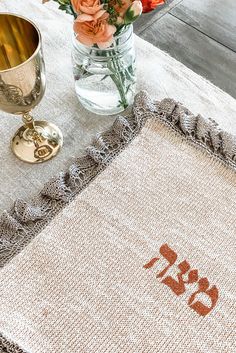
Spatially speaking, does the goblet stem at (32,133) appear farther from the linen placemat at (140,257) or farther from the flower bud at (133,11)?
the flower bud at (133,11)

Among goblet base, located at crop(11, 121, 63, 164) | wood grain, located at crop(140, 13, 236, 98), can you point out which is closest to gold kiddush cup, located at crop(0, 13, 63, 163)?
goblet base, located at crop(11, 121, 63, 164)

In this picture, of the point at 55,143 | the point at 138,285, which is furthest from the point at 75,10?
the point at 138,285

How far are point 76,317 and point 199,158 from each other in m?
0.23

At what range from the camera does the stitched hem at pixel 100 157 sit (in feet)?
2.01

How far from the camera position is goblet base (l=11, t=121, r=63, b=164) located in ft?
2.25

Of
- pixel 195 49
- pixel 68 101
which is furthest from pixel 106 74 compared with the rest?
pixel 195 49

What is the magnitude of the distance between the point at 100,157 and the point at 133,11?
6.8 inches

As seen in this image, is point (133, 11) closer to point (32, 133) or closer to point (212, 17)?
point (32, 133)

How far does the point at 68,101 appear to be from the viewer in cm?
74

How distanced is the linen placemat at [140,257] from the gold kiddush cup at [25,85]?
69 mm

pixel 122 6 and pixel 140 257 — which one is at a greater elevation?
pixel 122 6

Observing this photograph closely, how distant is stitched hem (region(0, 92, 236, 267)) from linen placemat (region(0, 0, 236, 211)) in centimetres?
3

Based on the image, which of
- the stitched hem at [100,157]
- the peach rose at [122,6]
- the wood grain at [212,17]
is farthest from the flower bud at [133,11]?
the wood grain at [212,17]

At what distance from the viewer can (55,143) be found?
27.4 inches
